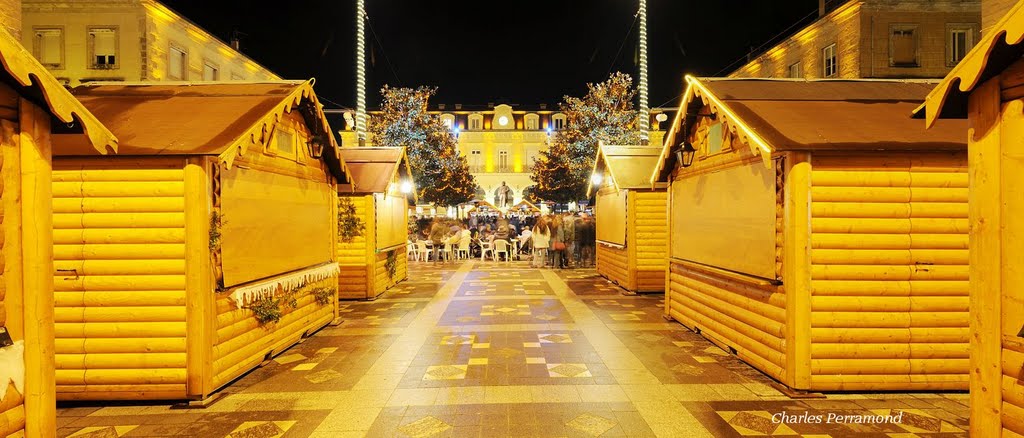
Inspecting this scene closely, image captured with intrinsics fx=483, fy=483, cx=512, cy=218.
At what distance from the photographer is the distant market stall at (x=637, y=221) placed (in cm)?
1130

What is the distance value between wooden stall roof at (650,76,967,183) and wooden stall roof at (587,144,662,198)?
4.37 metres

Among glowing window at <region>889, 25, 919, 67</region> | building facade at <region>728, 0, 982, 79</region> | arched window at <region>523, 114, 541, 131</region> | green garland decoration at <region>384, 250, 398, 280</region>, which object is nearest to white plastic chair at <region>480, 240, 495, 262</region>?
green garland decoration at <region>384, 250, 398, 280</region>

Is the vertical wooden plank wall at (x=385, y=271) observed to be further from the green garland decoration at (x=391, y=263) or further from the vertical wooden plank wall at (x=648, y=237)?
the vertical wooden plank wall at (x=648, y=237)

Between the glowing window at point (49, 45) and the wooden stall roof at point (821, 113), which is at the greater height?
the glowing window at point (49, 45)

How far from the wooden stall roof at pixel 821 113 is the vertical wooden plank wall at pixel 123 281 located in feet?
19.6

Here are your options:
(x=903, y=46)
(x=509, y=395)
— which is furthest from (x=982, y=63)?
(x=903, y=46)

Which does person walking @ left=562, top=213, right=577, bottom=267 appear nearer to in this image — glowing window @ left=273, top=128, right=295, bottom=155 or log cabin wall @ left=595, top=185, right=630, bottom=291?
log cabin wall @ left=595, top=185, right=630, bottom=291

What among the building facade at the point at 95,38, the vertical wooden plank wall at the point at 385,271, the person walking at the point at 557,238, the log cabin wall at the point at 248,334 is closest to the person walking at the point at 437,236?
the person walking at the point at 557,238

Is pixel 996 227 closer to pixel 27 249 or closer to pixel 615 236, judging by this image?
pixel 27 249

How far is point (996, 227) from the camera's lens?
3.09m

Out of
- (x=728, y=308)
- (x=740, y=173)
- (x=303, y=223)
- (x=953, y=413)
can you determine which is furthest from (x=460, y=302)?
(x=953, y=413)

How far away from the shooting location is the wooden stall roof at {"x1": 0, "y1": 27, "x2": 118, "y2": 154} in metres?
2.78

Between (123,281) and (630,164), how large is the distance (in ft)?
33.7

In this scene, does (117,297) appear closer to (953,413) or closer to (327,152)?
(327,152)
